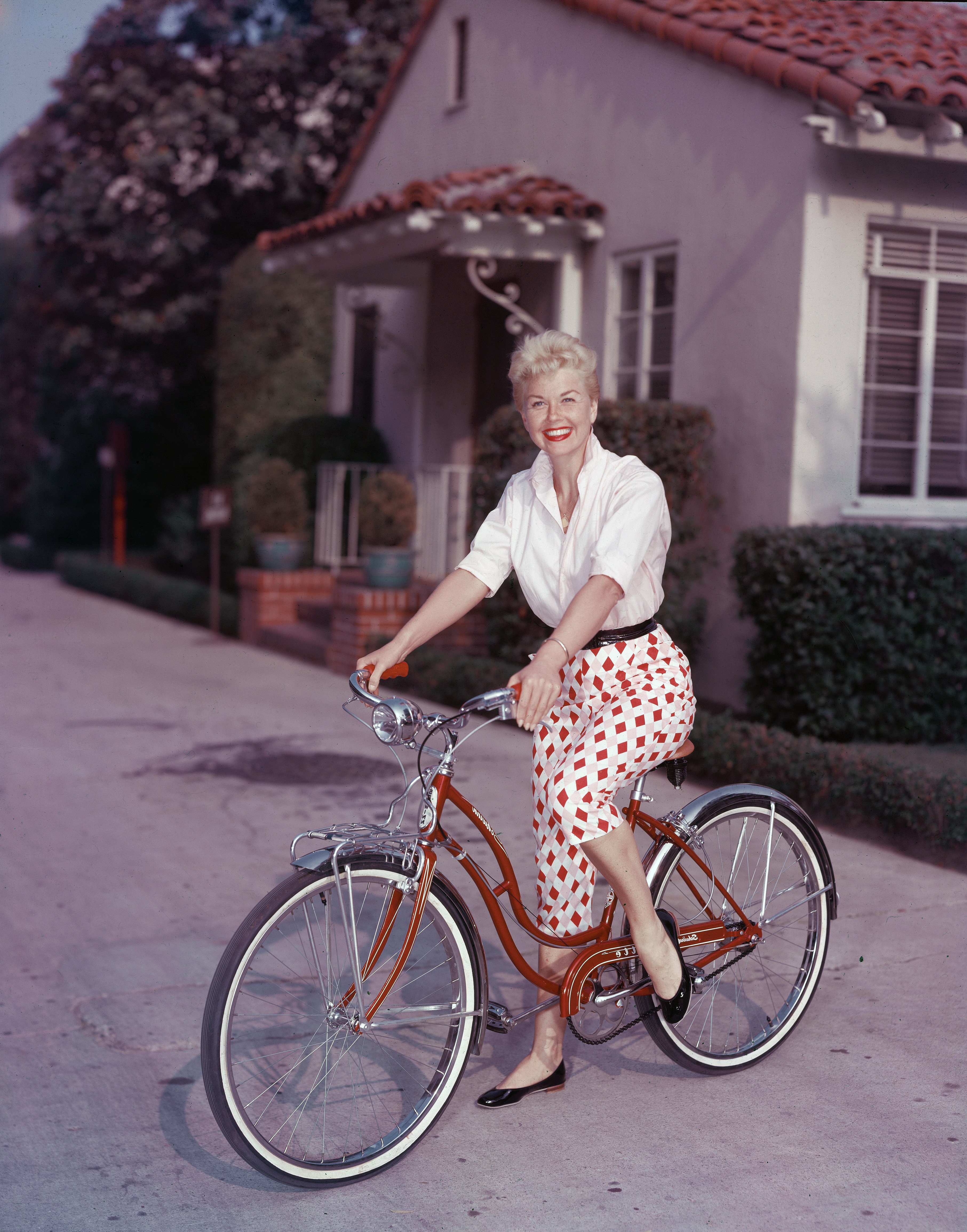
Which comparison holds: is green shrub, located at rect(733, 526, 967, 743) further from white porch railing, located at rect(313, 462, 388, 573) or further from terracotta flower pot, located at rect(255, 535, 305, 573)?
terracotta flower pot, located at rect(255, 535, 305, 573)

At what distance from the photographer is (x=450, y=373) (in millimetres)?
13758

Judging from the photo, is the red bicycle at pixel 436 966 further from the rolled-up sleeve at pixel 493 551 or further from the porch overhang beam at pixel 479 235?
the porch overhang beam at pixel 479 235

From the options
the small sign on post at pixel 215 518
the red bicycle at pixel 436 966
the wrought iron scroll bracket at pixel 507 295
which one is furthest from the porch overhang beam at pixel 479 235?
the red bicycle at pixel 436 966

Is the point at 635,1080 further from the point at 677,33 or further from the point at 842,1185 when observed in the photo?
the point at 677,33

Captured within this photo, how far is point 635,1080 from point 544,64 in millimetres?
9616

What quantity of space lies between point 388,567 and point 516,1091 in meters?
7.91

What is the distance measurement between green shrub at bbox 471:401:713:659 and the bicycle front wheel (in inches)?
208

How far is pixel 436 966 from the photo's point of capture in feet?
11.8

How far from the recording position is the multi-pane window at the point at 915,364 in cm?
879

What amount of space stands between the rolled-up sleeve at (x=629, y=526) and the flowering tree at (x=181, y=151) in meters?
15.3

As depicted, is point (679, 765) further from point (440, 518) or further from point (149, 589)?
point (149, 589)

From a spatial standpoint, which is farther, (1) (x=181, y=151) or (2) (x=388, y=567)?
(1) (x=181, y=151)

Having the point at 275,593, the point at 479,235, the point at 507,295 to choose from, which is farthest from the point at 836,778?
the point at 275,593

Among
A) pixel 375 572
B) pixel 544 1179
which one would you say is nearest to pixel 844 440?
pixel 375 572
